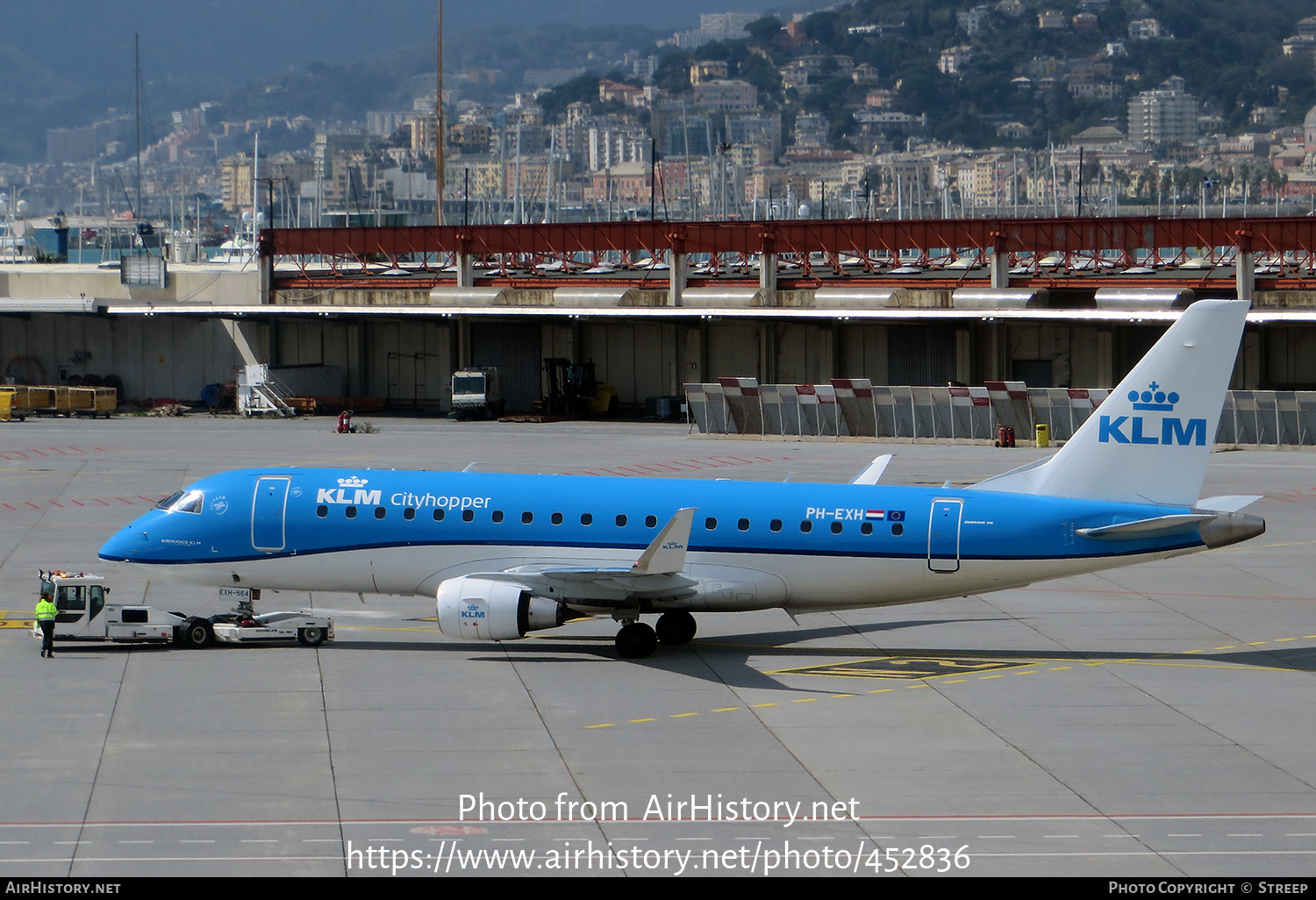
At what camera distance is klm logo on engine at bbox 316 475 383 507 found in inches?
1359

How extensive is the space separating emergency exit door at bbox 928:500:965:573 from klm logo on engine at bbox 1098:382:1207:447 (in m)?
3.64

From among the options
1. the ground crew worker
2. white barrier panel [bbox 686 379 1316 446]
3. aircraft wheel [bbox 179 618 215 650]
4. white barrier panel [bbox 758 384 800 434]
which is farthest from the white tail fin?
white barrier panel [bbox 758 384 800 434]

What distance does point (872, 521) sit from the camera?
33625 millimetres

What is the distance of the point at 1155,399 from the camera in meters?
33.2

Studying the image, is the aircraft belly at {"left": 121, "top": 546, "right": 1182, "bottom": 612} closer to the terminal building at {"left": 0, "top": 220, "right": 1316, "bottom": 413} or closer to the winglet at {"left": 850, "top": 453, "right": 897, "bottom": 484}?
the winglet at {"left": 850, "top": 453, "right": 897, "bottom": 484}

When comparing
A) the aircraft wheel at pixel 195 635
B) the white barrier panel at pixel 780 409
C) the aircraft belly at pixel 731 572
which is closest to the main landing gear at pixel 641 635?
the aircraft belly at pixel 731 572

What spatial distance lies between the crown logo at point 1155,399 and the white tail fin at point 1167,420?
18 millimetres

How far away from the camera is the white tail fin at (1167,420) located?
32.8m

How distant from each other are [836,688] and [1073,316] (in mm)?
56312

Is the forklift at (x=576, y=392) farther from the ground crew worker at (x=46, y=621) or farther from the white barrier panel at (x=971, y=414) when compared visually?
the ground crew worker at (x=46, y=621)

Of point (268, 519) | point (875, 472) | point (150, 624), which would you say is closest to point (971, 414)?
point (875, 472)

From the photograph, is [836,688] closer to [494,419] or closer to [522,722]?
[522,722]

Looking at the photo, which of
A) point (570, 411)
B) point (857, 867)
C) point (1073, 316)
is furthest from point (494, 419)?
point (857, 867)

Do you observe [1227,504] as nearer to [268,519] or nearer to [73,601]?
[268,519]
